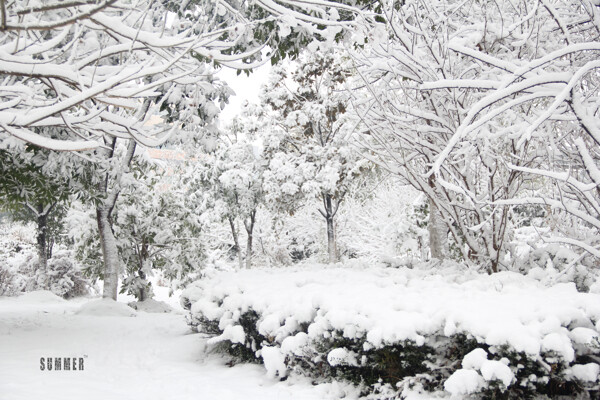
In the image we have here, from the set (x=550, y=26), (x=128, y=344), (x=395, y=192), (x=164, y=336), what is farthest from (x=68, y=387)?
(x=395, y=192)

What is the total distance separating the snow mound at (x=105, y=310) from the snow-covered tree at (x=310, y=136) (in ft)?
25.9

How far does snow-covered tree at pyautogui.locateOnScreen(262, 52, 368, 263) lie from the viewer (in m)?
16.3

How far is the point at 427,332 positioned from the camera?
11.9ft

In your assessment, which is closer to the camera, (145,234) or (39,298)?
(145,234)

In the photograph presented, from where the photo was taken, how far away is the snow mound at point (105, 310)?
9641mm

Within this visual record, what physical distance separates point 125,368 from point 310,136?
1382cm

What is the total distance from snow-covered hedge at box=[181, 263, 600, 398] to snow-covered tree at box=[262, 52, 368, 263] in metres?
10.7

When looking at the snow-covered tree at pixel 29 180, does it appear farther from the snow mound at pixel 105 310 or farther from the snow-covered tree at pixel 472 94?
the snow-covered tree at pixel 472 94

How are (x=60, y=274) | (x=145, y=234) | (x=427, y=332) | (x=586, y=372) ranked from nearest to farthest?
(x=586, y=372) → (x=427, y=332) → (x=145, y=234) → (x=60, y=274)

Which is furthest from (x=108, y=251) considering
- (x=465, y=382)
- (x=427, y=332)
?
(x=465, y=382)

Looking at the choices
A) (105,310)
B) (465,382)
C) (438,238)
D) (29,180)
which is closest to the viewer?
(465,382)

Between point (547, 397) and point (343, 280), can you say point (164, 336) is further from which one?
point (547, 397)

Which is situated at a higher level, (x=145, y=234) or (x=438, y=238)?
(x=145, y=234)

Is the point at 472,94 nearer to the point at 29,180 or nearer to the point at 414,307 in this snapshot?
the point at 414,307
